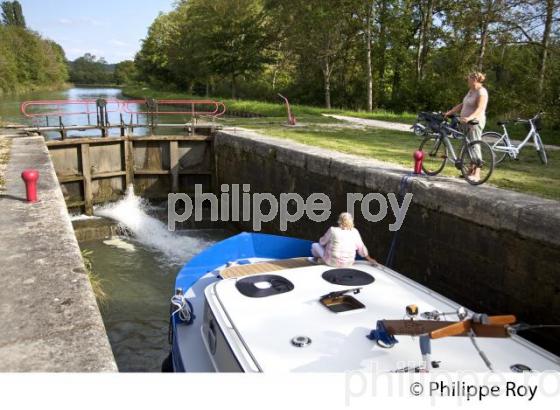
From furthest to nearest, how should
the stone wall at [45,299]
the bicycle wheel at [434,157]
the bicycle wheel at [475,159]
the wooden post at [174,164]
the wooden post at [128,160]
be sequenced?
the wooden post at [174,164] → the wooden post at [128,160] → the bicycle wheel at [434,157] → the bicycle wheel at [475,159] → the stone wall at [45,299]

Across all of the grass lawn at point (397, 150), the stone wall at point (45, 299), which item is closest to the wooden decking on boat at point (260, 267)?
the stone wall at point (45, 299)

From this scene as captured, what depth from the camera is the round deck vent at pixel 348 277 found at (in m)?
4.58

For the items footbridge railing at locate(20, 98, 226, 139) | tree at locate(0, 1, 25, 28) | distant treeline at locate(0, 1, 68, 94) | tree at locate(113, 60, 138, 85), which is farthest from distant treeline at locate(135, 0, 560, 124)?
tree at locate(0, 1, 25, 28)

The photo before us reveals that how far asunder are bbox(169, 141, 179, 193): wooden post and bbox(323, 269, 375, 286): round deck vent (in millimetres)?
9320

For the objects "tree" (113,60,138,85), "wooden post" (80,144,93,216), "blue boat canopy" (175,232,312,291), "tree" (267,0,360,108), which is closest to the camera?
"blue boat canopy" (175,232,312,291)

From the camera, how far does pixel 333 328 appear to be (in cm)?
379

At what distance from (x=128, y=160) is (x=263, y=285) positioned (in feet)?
31.8

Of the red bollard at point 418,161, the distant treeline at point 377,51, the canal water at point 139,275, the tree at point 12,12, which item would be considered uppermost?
the tree at point 12,12

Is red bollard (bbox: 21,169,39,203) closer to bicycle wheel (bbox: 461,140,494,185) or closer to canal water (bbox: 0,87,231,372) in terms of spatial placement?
canal water (bbox: 0,87,231,372)

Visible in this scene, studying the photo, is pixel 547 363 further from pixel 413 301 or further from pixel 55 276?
pixel 55 276

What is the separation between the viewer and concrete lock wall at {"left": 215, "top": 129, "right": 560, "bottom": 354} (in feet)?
16.4

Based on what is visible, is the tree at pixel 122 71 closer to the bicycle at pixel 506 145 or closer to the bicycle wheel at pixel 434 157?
the bicycle wheel at pixel 434 157

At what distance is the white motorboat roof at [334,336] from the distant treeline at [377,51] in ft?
32.4

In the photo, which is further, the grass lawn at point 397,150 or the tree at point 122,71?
the tree at point 122,71
